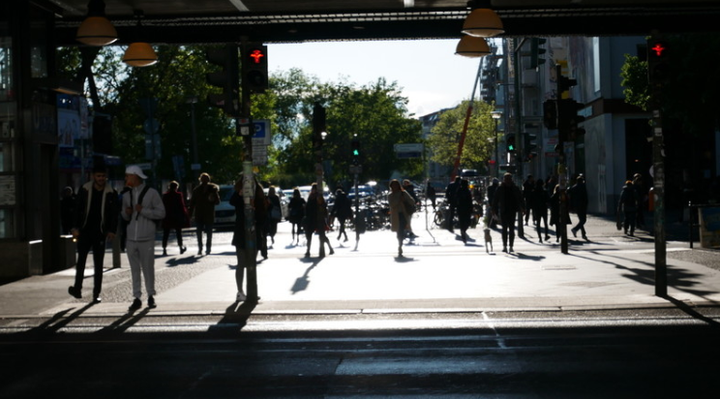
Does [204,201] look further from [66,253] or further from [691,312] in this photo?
[691,312]

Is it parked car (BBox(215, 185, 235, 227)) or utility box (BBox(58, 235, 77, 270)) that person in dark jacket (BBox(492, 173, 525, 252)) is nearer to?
utility box (BBox(58, 235, 77, 270))

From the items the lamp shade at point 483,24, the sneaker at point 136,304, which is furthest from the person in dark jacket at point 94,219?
the lamp shade at point 483,24

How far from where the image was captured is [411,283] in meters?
15.6

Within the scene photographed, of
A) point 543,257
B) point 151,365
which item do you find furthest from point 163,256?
point 151,365

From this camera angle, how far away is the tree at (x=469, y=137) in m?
96.0

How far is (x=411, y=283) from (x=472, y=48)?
4431mm

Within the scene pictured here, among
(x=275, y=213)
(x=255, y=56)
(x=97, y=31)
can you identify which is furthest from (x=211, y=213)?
(x=97, y=31)

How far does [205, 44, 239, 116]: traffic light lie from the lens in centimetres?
1287

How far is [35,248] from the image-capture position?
1752 centimetres

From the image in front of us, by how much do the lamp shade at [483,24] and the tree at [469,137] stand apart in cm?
8077

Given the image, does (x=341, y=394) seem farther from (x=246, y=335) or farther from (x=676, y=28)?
(x=676, y=28)

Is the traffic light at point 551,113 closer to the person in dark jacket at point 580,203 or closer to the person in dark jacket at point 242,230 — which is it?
the person in dark jacket at point 580,203

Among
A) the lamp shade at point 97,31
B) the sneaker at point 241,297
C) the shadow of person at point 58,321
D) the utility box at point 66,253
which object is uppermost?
the lamp shade at point 97,31

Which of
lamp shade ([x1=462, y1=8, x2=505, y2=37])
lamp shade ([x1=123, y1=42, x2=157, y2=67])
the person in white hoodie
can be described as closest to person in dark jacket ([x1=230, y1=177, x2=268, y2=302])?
the person in white hoodie
